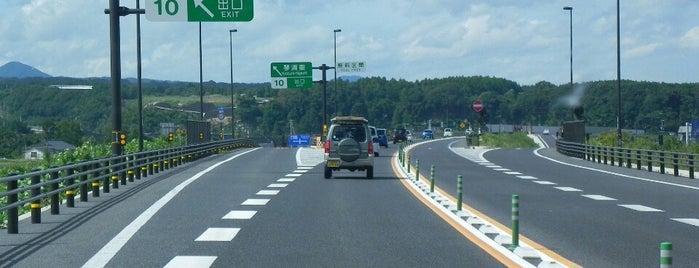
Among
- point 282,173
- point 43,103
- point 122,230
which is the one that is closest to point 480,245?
point 122,230

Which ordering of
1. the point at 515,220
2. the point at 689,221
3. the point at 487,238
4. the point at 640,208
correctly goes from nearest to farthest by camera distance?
the point at 515,220 → the point at 487,238 → the point at 689,221 → the point at 640,208

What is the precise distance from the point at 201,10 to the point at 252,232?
19581 mm

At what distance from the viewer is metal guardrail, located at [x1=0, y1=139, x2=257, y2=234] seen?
16.8 metres

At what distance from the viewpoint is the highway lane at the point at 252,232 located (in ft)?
43.5

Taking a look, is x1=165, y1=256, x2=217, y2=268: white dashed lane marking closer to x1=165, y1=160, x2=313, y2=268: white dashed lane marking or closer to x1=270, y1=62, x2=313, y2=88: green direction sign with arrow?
x1=165, y1=160, x2=313, y2=268: white dashed lane marking

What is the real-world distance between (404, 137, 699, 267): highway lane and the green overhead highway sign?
8.32 m

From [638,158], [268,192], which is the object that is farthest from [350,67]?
[268,192]

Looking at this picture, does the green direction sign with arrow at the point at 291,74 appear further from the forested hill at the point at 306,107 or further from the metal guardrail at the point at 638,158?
the metal guardrail at the point at 638,158

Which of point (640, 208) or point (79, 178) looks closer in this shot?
point (640, 208)

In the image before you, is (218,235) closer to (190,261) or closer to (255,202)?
(190,261)

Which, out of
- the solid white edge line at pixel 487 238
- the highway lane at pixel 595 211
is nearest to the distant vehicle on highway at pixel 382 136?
the highway lane at pixel 595 211

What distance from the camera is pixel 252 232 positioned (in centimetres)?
1680

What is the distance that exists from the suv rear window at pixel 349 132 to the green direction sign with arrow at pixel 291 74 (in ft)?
131

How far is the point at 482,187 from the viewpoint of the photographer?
30.5 m
